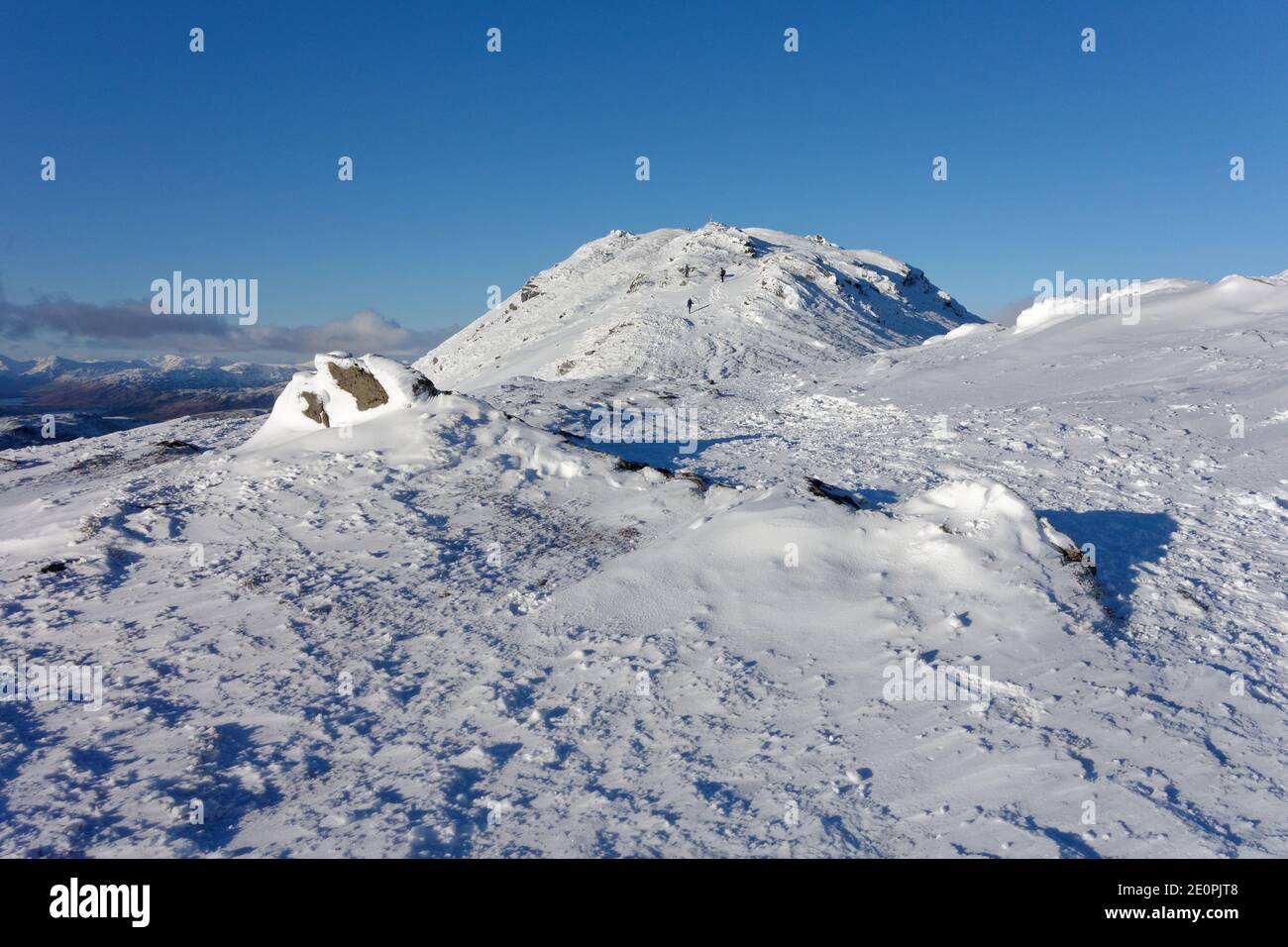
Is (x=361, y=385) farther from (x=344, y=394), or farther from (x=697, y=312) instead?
(x=697, y=312)

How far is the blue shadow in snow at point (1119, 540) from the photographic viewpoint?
10625mm

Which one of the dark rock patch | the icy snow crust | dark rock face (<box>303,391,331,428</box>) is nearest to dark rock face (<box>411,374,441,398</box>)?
the icy snow crust

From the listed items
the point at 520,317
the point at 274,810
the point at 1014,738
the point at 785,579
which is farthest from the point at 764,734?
the point at 520,317

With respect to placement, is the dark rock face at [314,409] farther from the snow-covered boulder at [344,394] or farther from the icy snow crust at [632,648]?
the icy snow crust at [632,648]

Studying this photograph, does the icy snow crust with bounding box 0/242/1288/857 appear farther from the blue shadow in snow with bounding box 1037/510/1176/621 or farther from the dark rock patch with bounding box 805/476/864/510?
the dark rock patch with bounding box 805/476/864/510

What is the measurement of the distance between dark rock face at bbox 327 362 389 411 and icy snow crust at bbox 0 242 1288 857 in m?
0.32

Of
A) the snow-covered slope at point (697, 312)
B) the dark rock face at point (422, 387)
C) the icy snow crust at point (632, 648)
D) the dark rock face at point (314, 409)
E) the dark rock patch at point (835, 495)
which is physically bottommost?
the icy snow crust at point (632, 648)

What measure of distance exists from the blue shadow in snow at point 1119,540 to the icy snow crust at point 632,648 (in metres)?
0.08

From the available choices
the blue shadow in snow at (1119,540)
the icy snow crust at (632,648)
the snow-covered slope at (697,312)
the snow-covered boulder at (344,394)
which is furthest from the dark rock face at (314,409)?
the snow-covered slope at (697,312)

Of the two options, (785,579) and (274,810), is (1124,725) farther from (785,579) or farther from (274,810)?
(274,810)

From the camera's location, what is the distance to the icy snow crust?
20.9 ft

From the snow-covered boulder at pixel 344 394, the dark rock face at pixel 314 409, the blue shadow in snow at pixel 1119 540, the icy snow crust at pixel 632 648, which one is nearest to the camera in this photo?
the icy snow crust at pixel 632 648

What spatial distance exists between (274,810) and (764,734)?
502 centimetres

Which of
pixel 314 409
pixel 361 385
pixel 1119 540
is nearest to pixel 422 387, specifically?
pixel 361 385
